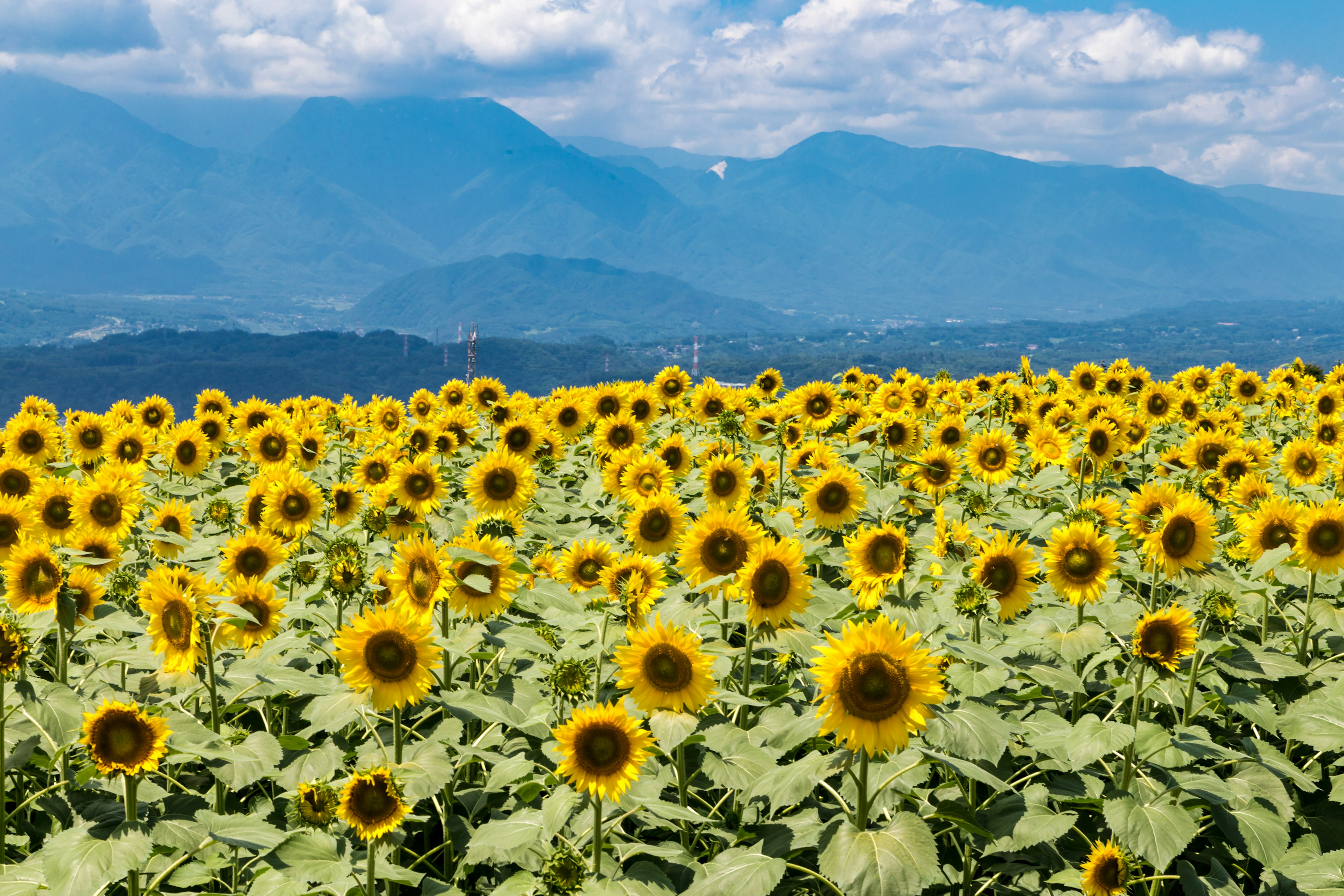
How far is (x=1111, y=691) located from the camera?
5000 mm

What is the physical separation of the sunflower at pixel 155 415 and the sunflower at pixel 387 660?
745 cm

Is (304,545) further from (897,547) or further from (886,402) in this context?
(886,402)

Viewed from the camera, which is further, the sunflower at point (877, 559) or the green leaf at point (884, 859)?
the sunflower at point (877, 559)

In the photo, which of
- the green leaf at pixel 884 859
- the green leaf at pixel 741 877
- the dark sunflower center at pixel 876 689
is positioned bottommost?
the green leaf at pixel 741 877

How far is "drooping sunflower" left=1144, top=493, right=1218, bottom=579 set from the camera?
4879 millimetres

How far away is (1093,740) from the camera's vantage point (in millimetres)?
3922

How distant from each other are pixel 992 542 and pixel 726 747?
2.24m

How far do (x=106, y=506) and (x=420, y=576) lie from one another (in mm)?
3224

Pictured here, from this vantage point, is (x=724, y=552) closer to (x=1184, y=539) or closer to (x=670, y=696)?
(x=670, y=696)

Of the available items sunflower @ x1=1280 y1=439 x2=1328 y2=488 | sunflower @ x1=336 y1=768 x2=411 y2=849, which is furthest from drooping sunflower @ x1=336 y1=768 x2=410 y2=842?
sunflower @ x1=1280 y1=439 x2=1328 y2=488

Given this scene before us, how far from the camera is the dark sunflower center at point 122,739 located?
3.44 m

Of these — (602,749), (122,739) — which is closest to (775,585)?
(602,749)

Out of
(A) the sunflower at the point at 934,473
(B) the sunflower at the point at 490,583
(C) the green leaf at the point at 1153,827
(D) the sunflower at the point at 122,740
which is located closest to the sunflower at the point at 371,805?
(D) the sunflower at the point at 122,740

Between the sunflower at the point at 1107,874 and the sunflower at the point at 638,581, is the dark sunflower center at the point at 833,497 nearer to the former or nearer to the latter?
the sunflower at the point at 638,581
